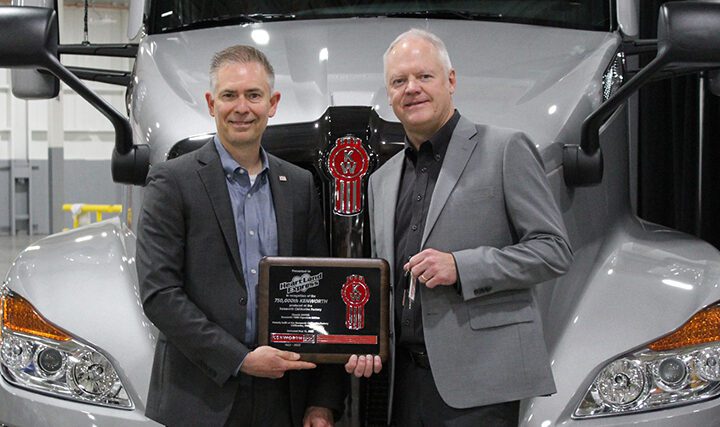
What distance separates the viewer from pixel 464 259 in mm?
2465

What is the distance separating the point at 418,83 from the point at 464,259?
17.7 inches

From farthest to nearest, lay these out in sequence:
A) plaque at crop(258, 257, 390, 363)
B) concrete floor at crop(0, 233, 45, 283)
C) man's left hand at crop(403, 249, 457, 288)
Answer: concrete floor at crop(0, 233, 45, 283)
plaque at crop(258, 257, 390, 363)
man's left hand at crop(403, 249, 457, 288)

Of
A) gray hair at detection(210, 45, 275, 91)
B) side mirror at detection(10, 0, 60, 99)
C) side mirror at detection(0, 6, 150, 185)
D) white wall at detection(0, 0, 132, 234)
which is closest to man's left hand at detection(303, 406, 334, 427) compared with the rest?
gray hair at detection(210, 45, 275, 91)

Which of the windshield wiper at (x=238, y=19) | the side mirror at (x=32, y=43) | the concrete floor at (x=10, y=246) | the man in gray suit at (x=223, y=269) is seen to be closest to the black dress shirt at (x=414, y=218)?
the man in gray suit at (x=223, y=269)

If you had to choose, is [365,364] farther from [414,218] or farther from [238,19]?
[238,19]

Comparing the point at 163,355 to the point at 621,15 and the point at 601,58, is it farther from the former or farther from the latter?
the point at 621,15

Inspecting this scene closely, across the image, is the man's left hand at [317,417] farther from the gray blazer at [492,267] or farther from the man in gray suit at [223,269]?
the gray blazer at [492,267]

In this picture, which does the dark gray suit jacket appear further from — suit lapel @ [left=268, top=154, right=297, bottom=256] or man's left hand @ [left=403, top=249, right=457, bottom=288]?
man's left hand @ [left=403, top=249, right=457, bottom=288]

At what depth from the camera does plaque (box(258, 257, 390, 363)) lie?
2.56 m

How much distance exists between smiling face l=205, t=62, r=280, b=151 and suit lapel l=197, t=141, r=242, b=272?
0.09 meters

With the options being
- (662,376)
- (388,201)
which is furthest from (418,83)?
(662,376)

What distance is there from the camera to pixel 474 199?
2.56 m

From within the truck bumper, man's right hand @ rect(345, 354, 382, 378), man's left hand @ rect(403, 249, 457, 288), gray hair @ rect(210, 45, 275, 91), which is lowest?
the truck bumper

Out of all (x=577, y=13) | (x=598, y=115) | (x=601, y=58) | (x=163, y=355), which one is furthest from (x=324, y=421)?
(x=577, y=13)
